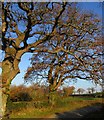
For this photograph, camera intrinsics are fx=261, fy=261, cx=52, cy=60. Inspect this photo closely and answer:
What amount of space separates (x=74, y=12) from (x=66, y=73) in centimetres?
1077

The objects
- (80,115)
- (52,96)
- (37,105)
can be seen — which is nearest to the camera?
(80,115)

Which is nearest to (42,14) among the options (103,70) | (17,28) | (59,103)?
(17,28)

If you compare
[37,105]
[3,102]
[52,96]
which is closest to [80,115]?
[3,102]

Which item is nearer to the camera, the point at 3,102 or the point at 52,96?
the point at 3,102

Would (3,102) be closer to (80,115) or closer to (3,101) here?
(3,101)

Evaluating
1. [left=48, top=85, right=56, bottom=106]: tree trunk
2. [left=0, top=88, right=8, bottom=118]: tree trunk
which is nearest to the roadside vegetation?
[left=48, top=85, right=56, bottom=106]: tree trunk

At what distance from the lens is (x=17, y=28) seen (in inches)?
875

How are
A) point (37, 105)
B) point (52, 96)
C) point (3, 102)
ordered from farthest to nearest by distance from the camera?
1. point (52, 96)
2. point (37, 105)
3. point (3, 102)

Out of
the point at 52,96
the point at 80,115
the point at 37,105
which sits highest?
the point at 52,96

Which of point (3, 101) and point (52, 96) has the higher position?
point (52, 96)

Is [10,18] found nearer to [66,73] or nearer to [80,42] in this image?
[80,42]

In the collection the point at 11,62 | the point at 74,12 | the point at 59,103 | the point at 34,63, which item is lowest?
the point at 59,103

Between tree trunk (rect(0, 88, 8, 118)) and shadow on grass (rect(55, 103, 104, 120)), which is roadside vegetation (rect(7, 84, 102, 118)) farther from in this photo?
tree trunk (rect(0, 88, 8, 118))

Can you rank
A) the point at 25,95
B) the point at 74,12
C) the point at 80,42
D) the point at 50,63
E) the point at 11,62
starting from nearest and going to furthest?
the point at 11,62
the point at 74,12
the point at 80,42
the point at 50,63
the point at 25,95
